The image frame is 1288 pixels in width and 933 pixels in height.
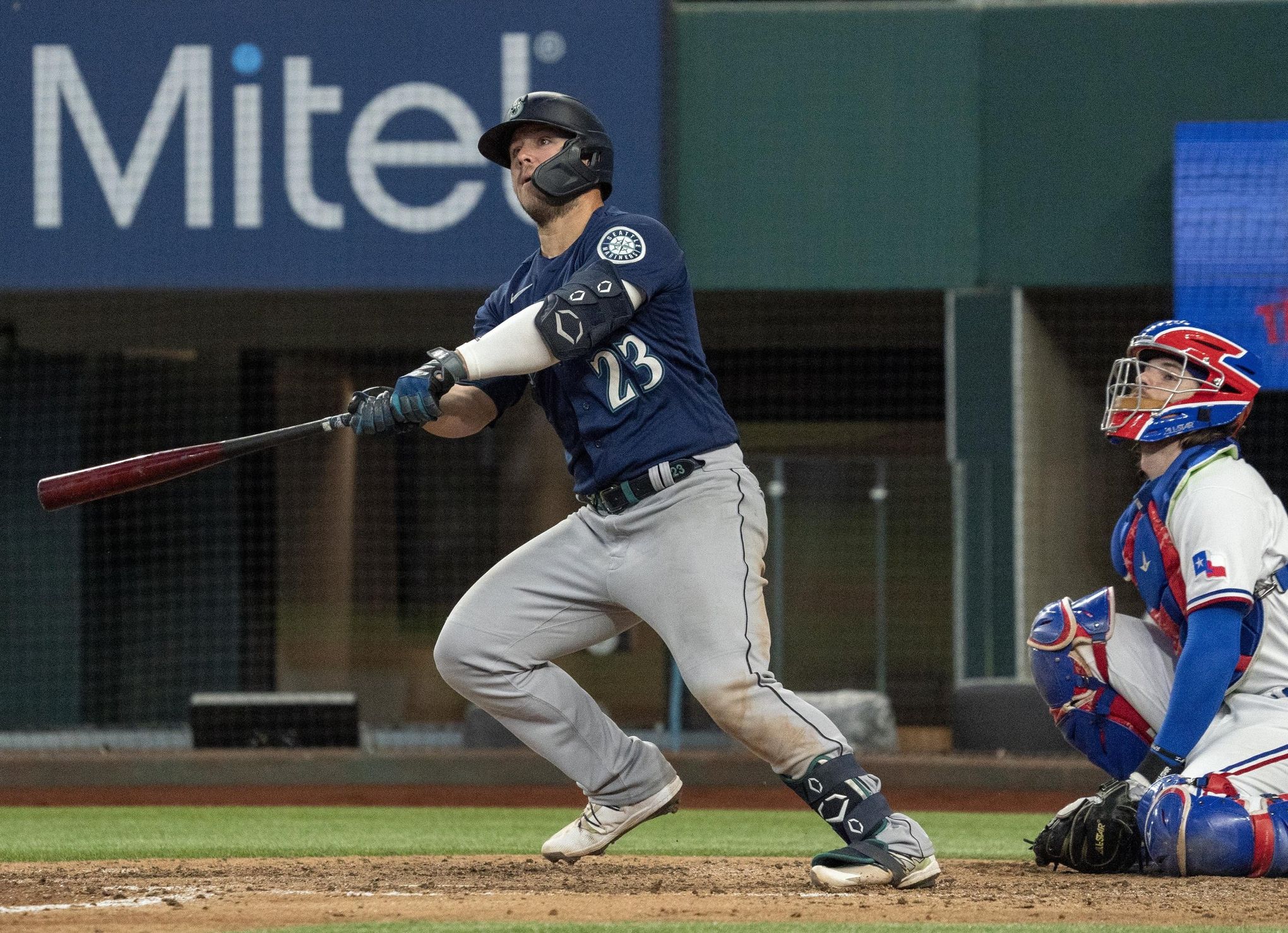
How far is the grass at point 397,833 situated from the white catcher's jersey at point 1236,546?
152 cm

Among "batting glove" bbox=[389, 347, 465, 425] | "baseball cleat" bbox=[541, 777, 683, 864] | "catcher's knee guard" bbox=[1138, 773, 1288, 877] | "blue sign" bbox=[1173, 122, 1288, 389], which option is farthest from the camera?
"blue sign" bbox=[1173, 122, 1288, 389]

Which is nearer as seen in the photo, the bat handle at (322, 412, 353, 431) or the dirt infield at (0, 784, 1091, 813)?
the bat handle at (322, 412, 353, 431)

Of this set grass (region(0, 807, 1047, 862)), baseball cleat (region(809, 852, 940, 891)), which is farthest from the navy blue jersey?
grass (region(0, 807, 1047, 862))

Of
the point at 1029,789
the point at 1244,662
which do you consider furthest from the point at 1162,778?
the point at 1029,789

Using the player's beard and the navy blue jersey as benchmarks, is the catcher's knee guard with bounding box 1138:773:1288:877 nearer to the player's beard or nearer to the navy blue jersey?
the navy blue jersey

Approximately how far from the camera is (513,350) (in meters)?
4.66

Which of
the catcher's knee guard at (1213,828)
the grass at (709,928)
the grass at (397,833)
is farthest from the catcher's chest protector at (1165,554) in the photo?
the grass at (397,833)

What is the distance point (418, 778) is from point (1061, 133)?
19.4ft

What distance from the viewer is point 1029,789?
1044 cm

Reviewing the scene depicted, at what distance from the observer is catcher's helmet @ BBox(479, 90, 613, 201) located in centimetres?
497

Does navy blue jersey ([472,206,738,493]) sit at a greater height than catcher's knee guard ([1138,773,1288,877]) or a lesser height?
greater

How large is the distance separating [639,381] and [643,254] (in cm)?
34

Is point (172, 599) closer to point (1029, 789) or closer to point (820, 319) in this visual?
point (820, 319)

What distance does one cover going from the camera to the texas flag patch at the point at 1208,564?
15.7 feet
